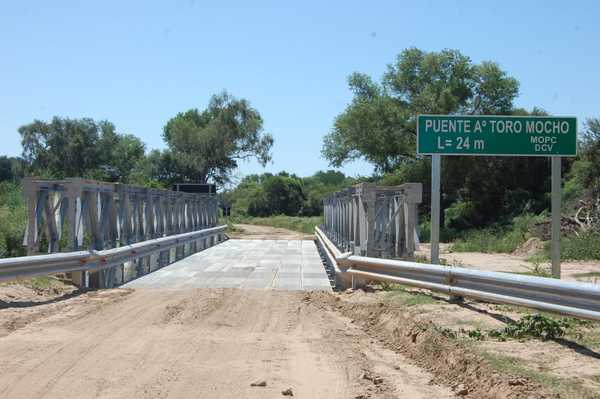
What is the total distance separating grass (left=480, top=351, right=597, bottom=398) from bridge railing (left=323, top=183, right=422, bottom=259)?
8.25m

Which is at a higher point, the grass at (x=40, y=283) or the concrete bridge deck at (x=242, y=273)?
the grass at (x=40, y=283)

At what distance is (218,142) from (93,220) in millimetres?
61754

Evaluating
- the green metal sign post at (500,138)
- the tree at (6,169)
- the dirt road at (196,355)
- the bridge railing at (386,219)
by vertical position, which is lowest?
the dirt road at (196,355)

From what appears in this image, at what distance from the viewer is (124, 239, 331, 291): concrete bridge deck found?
16.1 m

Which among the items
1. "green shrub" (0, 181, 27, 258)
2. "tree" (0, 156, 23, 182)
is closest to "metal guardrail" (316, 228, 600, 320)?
"green shrub" (0, 181, 27, 258)

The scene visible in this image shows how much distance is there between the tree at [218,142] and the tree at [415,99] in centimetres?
3212

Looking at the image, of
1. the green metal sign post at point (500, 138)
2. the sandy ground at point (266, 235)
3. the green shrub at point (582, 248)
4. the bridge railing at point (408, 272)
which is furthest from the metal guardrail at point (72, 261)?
the sandy ground at point (266, 235)

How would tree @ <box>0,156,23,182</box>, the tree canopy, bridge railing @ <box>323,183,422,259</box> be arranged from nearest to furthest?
bridge railing @ <box>323,183,422,259</box>, tree @ <box>0,156,23,182</box>, the tree canopy

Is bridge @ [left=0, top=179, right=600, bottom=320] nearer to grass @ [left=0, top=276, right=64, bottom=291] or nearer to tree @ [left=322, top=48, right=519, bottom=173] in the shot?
grass @ [left=0, top=276, right=64, bottom=291]

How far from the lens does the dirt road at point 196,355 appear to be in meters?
6.48

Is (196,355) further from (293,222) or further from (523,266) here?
(293,222)

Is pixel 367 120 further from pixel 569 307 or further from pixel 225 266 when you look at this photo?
pixel 569 307

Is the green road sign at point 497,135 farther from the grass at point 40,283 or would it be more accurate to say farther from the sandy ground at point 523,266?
the grass at point 40,283

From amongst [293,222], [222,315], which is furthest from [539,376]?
[293,222]
